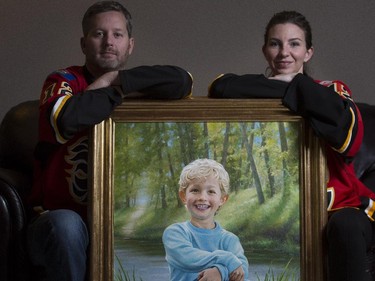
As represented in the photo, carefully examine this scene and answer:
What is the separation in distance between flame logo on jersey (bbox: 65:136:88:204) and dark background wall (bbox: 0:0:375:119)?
3.98 feet

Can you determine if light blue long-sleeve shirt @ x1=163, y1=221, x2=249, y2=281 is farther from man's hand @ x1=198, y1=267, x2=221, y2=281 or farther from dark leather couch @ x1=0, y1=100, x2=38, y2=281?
dark leather couch @ x1=0, y1=100, x2=38, y2=281

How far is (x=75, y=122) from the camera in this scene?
2.24 m

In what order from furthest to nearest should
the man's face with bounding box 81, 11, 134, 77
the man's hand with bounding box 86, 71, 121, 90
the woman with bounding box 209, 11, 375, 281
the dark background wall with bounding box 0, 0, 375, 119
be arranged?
the dark background wall with bounding box 0, 0, 375, 119 → the man's face with bounding box 81, 11, 134, 77 → the man's hand with bounding box 86, 71, 121, 90 → the woman with bounding box 209, 11, 375, 281

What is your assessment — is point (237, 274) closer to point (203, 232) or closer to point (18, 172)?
point (203, 232)

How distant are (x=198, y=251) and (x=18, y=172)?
0.77 metres

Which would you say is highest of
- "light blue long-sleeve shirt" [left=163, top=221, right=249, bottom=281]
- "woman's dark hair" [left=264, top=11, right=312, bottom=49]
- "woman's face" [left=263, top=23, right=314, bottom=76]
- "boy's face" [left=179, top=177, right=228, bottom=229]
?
A: "woman's dark hair" [left=264, top=11, right=312, bottom=49]

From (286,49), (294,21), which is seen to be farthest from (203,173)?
(294,21)

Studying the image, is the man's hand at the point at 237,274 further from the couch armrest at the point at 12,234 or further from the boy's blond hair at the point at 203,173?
the couch armrest at the point at 12,234

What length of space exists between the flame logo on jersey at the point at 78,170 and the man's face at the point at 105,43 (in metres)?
0.26

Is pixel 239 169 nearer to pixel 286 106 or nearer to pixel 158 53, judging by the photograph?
pixel 286 106

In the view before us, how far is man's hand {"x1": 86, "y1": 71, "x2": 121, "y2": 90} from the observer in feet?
7.64

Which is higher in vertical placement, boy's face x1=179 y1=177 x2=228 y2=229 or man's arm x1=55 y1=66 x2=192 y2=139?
man's arm x1=55 y1=66 x2=192 y2=139

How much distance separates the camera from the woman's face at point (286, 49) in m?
2.53

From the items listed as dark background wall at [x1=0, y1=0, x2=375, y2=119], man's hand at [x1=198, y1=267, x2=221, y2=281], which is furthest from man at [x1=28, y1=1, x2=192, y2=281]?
dark background wall at [x1=0, y1=0, x2=375, y2=119]
